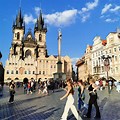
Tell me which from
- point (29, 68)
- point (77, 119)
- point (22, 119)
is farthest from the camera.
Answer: point (29, 68)

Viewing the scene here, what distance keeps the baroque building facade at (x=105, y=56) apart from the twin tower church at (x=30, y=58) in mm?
15982

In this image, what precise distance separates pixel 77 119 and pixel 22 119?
2.25 meters

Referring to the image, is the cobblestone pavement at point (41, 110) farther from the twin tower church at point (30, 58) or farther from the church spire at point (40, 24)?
the church spire at point (40, 24)

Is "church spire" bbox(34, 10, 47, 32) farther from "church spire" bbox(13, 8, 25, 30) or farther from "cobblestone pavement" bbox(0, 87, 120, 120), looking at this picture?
"cobblestone pavement" bbox(0, 87, 120, 120)

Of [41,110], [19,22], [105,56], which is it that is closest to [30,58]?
[19,22]

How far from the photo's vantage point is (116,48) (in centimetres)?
6056

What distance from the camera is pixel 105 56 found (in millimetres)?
61125

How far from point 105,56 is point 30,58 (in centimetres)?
4017

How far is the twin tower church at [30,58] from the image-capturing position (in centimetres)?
8925

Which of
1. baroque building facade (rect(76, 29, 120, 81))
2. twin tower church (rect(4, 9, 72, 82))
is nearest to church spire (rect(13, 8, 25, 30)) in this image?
twin tower church (rect(4, 9, 72, 82))

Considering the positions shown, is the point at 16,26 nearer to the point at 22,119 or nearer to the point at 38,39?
the point at 38,39

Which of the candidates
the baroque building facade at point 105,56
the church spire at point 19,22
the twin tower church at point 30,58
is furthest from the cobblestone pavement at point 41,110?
the church spire at point 19,22

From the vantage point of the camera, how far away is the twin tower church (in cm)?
8925

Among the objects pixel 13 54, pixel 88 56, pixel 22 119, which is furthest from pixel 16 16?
pixel 22 119
